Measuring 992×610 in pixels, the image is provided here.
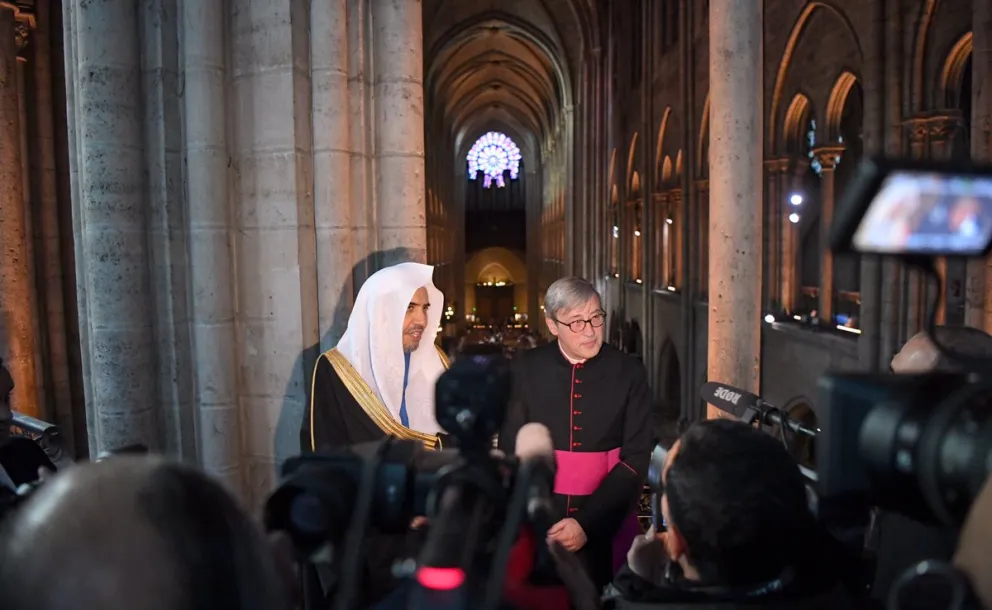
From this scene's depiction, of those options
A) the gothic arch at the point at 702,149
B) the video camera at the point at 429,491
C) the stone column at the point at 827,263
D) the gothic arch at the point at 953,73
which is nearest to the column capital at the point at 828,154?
the stone column at the point at 827,263

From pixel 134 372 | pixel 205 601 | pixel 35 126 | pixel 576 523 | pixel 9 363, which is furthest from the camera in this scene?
pixel 35 126

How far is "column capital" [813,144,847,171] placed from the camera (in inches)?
364

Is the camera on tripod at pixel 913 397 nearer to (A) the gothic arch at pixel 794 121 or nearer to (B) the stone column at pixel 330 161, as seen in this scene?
(B) the stone column at pixel 330 161

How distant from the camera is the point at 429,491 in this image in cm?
96

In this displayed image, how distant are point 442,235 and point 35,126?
57.1 feet

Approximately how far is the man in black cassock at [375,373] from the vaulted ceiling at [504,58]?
59.3ft

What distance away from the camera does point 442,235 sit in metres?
25.5

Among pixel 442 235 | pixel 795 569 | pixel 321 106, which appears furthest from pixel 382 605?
pixel 442 235

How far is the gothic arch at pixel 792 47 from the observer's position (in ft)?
26.6

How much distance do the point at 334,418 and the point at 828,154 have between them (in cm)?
882

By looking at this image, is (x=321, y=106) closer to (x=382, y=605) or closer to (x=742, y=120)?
(x=742, y=120)

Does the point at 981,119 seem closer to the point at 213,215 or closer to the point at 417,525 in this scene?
the point at 213,215

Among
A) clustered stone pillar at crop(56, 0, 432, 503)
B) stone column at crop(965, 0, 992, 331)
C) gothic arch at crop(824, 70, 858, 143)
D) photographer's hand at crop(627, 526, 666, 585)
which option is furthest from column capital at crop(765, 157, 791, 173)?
photographer's hand at crop(627, 526, 666, 585)

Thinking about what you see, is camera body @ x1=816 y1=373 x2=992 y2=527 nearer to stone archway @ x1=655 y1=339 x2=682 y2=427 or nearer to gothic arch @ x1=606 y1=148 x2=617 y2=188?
stone archway @ x1=655 y1=339 x2=682 y2=427
